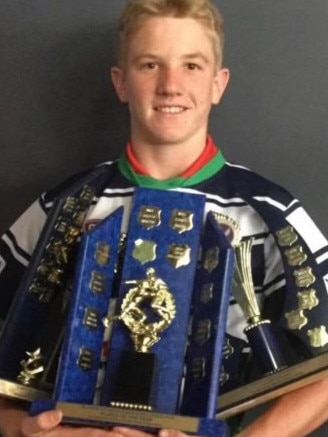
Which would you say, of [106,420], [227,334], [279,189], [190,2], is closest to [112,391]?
[106,420]

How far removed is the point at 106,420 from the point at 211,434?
0.12 m

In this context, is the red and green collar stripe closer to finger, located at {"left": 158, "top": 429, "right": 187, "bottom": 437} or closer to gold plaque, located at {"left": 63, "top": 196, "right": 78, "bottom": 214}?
gold plaque, located at {"left": 63, "top": 196, "right": 78, "bottom": 214}

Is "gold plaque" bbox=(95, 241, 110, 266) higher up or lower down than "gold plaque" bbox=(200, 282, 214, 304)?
higher up

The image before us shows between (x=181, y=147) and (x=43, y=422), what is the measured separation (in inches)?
16.3

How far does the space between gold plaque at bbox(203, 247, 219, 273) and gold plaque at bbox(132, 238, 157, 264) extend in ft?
0.21

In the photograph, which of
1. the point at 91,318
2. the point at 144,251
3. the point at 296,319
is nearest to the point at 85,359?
the point at 91,318

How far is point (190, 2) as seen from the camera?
3.98 ft

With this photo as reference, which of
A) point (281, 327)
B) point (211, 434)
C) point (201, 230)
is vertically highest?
point (201, 230)

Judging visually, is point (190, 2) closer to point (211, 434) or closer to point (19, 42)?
point (19, 42)

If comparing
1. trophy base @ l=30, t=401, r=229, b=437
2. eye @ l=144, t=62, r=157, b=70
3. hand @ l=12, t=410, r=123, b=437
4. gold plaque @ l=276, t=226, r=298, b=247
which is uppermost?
eye @ l=144, t=62, r=157, b=70

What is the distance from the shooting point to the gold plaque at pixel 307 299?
3.59 ft

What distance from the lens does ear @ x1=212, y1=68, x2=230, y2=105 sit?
1.24 m

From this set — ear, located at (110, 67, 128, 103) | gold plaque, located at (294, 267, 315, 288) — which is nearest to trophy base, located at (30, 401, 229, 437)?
gold plaque, located at (294, 267, 315, 288)

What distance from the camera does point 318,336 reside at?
107 centimetres
